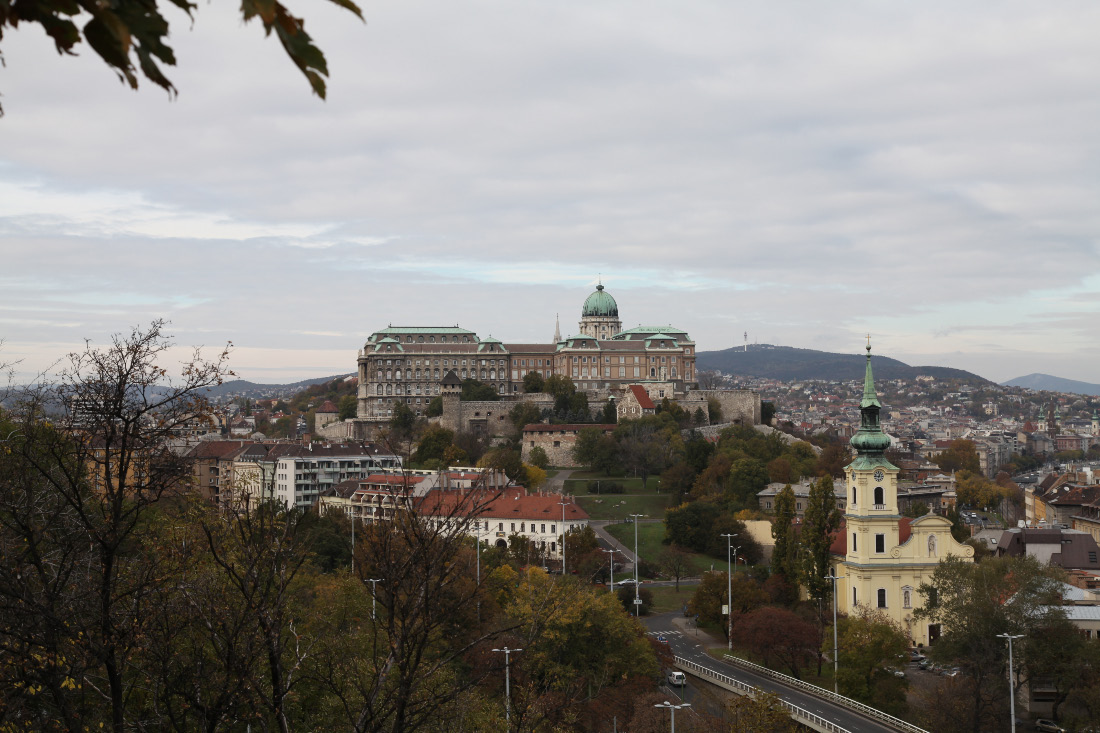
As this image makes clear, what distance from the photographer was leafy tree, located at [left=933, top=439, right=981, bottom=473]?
16175 cm

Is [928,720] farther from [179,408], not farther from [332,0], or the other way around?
[332,0]

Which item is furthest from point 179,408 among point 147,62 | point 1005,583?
point 1005,583

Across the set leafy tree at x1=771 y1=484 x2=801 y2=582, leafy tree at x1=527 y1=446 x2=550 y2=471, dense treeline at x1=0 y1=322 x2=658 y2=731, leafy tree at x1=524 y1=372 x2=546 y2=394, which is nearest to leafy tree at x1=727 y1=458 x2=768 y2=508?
leafy tree at x1=527 y1=446 x2=550 y2=471

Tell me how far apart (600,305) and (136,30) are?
170 metres

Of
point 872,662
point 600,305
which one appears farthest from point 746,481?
point 600,305

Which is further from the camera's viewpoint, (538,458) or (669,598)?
(538,458)

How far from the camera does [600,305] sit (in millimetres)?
173750

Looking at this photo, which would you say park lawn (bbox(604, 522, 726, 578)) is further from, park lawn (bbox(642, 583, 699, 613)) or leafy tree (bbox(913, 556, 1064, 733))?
leafy tree (bbox(913, 556, 1064, 733))

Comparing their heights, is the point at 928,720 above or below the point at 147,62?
below

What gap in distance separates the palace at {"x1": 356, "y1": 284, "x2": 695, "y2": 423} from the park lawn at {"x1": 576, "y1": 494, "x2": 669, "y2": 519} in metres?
40.5

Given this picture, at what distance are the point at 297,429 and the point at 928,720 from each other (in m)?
132

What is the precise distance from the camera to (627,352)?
149 metres

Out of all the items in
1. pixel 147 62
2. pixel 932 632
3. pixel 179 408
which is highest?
pixel 147 62

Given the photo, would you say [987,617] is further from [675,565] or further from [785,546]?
[675,565]
